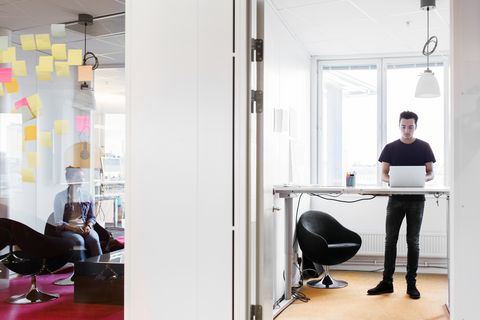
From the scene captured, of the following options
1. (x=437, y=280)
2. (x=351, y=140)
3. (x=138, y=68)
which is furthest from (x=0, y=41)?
(x=437, y=280)

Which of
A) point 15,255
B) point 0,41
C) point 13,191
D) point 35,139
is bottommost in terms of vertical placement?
point 15,255

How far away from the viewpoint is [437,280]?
5.38 m

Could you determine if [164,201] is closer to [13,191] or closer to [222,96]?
[222,96]

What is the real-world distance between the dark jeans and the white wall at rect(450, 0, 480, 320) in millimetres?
2194

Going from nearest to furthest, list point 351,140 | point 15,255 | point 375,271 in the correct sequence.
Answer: point 15,255, point 375,271, point 351,140

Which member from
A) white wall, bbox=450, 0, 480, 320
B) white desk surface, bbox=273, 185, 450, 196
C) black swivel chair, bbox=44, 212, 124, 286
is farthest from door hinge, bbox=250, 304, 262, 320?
black swivel chair, bbox=44, 212, 124, 286

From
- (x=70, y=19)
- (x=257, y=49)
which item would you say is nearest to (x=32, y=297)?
(x=70, y=19)

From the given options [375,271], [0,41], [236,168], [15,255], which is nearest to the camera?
[236,168]

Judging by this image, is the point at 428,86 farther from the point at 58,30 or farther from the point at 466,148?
the point at 58,30

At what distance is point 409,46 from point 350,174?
2141mm

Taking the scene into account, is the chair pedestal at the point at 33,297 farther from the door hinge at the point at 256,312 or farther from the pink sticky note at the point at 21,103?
the door hinge at the point at 256,312

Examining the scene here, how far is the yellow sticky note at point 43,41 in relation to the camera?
3.37 m

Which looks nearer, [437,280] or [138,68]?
[138,68]

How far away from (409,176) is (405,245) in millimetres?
1837
